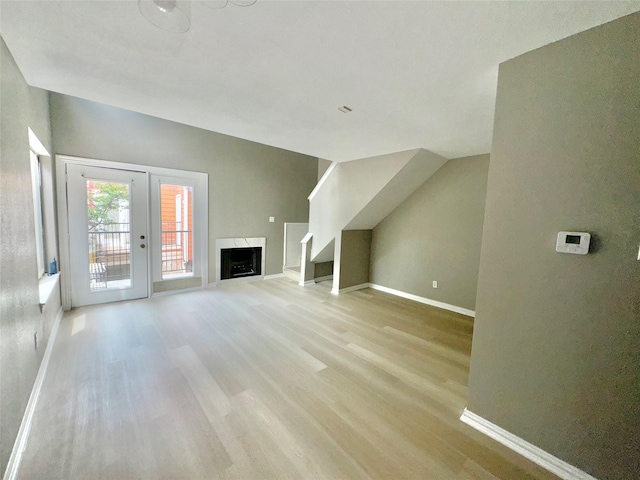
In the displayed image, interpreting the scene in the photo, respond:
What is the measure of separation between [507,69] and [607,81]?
0.49 metres

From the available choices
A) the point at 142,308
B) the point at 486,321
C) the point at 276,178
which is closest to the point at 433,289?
the point at 486,321

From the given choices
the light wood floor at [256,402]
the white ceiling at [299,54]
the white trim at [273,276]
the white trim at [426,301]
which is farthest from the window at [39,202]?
the white trim at [426,301]

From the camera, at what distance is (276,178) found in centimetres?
548

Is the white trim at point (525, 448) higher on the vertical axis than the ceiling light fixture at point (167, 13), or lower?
lower

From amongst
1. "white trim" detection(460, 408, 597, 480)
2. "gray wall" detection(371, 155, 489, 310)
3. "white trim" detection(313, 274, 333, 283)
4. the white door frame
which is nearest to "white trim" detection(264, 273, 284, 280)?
"white trim" detection(313, 274, 333, 283)

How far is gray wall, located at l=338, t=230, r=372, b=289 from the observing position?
4.67 meters

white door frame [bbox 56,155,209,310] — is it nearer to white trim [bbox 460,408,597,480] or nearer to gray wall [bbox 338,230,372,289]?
gray wall [bbox 338,230,372,289]

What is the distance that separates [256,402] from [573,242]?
7.54 ft

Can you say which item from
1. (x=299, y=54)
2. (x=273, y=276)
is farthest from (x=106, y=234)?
(x=299, y=54)

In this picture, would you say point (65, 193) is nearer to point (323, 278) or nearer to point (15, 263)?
point (15, 263)

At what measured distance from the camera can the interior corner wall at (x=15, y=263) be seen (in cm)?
131

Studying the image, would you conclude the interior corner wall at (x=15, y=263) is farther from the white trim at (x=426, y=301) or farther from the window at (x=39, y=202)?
the white trim at (x=426, y=301)

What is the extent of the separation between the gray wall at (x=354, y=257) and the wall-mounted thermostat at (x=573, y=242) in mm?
3334

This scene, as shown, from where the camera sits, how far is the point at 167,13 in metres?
1.06
